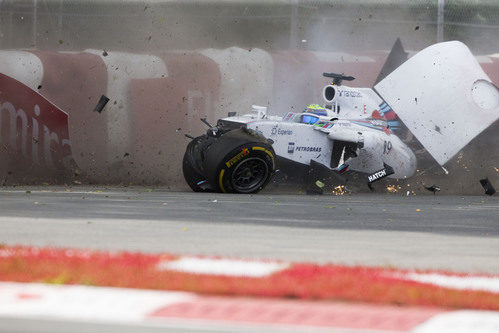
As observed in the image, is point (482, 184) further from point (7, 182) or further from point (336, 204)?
point (7, 182)

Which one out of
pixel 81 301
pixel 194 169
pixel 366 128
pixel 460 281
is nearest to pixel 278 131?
pixel 194 169

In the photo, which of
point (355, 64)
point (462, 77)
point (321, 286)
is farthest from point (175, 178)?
point (321, 286)

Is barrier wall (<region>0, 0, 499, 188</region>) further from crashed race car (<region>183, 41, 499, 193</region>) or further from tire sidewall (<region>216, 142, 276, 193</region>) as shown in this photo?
tire sidewall (<region>216, 142, 276, 193</region>)

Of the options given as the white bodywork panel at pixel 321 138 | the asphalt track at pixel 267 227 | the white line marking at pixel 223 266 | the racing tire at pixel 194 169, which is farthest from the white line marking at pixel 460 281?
the white bodywork panel at pixel 321 138

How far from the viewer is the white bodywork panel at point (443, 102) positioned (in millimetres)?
18812

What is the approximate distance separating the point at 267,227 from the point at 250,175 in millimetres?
5757

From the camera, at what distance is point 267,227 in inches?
392

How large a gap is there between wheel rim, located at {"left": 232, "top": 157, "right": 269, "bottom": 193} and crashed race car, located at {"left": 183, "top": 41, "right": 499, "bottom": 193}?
16mm

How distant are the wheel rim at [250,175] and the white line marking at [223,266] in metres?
8.37

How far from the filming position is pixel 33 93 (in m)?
18.6

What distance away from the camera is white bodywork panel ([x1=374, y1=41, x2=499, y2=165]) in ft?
61.7

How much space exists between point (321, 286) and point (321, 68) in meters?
14.8

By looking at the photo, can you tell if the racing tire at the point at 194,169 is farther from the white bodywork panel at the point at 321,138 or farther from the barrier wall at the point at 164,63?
the barrier wall at the point at 164,63

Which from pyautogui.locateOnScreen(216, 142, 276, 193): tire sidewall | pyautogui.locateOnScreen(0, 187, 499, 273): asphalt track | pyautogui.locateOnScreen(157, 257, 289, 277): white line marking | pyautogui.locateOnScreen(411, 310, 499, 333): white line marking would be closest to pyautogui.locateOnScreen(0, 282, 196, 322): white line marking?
pyautogui.locateOnScreen(157, 257, 289, 277): white line marking
